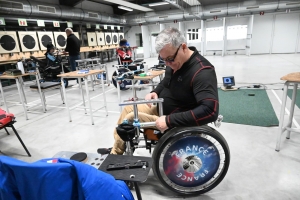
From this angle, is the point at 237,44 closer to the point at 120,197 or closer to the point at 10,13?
the point at 10,13

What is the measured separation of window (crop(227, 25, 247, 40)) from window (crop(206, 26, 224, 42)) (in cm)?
43

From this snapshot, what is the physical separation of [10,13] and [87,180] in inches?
262

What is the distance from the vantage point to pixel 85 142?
236cm

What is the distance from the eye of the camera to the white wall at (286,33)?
980 centimetres

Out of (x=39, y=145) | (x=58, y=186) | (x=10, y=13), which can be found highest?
(x=10, y=13)

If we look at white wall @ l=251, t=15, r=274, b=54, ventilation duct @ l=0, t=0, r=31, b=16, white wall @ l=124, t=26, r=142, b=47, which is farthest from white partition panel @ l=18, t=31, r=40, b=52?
white wall @ l=251, t=15, r=274, b=54

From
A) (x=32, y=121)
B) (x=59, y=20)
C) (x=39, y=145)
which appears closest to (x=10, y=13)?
(x=59, y=20)

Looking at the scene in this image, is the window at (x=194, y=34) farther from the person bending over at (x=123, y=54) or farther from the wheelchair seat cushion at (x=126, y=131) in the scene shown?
the wheelchair seat cushion at (x=126, y=131)

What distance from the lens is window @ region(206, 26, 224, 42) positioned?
1125 cm

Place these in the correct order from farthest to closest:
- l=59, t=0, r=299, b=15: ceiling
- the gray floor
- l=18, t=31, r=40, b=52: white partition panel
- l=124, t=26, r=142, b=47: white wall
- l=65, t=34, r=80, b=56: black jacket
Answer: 1. l=124, t=26, r=142, b=47: white wall
2. l=59, t=0, r=299, b=15: ceiling
3. l=18, t=31, r=40, b=52: white partition panel
4. l=65, t=34, r=80, b=56: black jacket
5. the gray floor

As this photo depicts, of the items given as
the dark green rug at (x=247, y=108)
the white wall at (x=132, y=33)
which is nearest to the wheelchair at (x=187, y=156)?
the dark green rug at (x=247, y=108)

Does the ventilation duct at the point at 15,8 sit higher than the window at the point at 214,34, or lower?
higher

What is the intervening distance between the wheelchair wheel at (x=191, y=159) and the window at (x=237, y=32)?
11.3 meters

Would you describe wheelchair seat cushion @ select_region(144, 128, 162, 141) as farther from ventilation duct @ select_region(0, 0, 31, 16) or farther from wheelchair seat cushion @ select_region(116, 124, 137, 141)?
ventilation duct @ select_region(0, 0, 31, 16)
